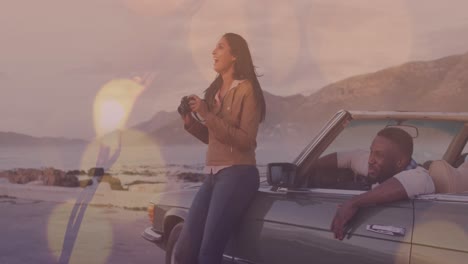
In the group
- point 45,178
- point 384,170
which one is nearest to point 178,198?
point 384,170

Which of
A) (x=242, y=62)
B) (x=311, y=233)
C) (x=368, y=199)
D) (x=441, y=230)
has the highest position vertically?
(x=242, y=62)

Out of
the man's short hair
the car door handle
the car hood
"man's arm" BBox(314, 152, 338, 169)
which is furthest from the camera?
the car hood

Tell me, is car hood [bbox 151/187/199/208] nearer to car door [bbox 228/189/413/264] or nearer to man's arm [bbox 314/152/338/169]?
car door [bbox 228/189/413/264]

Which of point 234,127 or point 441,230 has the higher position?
point 234,127

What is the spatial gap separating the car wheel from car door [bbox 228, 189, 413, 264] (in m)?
0.83

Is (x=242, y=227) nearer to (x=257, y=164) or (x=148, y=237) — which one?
(x=257, y=164)

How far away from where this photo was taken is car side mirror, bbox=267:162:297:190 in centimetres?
464

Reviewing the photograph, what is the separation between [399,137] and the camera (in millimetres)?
4305

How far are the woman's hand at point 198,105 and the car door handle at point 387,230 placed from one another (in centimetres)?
118

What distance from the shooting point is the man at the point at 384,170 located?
386 centimetres

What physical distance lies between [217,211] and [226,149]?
380 mm

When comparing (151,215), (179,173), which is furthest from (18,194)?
(179,173)

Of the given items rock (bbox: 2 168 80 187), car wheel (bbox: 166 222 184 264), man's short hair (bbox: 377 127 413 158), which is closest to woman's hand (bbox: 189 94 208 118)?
man's short hair (bbox: 377 127 413 158)

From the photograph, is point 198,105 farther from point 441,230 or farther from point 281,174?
point 441,230
